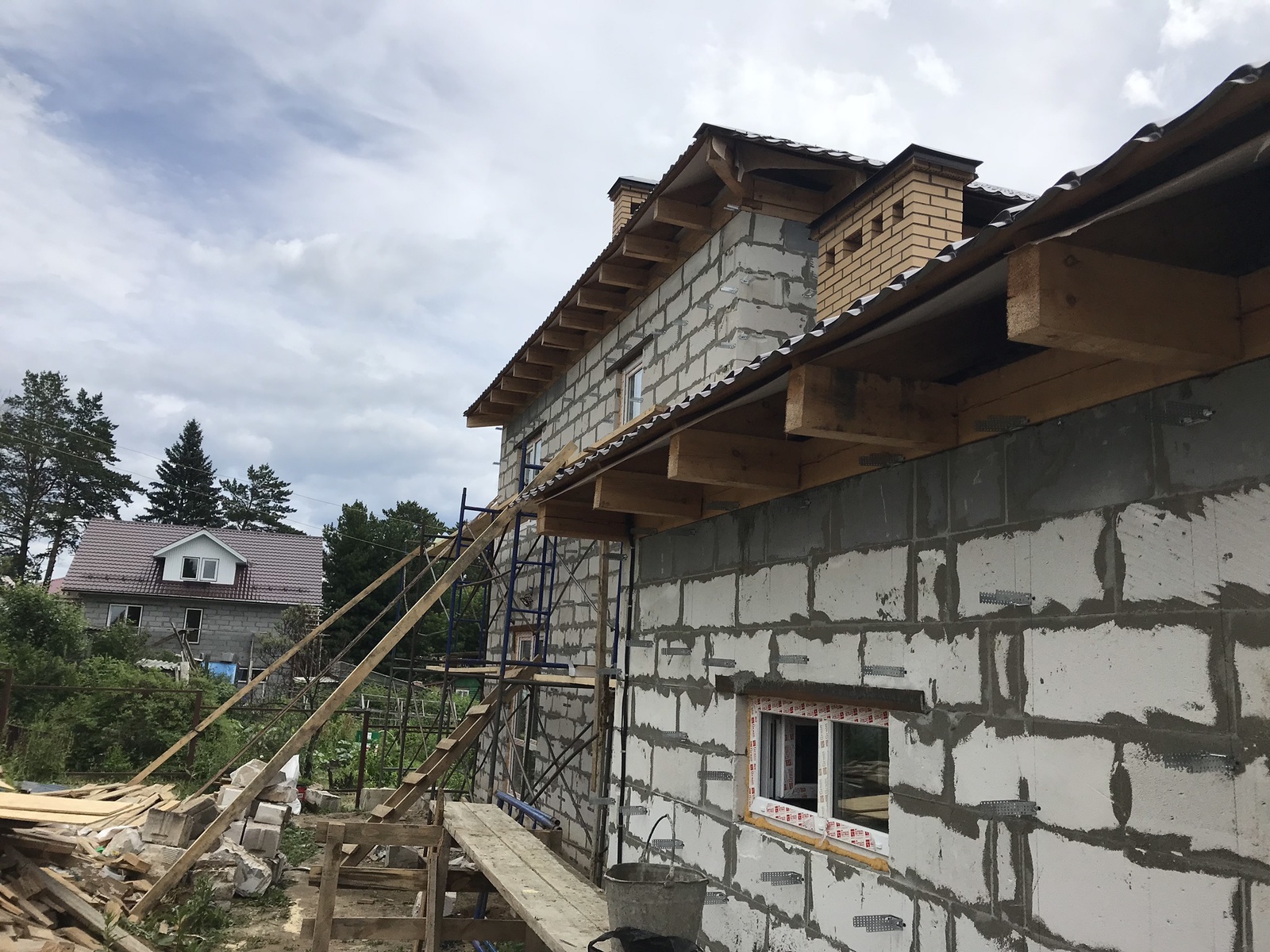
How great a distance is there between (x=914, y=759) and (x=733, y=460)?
151 cm

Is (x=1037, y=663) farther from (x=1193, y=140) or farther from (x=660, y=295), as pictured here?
(x=660, y=295)

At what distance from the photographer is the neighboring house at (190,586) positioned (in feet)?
109

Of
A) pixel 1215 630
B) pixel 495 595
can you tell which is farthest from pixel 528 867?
pixel 495 595

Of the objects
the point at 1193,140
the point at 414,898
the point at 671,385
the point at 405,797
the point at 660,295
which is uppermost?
the point at 660,295

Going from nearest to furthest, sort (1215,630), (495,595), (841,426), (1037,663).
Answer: (1215,630)
(1037,663)
(841,426)
(495,595)

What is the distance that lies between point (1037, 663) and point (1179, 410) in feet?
2.94

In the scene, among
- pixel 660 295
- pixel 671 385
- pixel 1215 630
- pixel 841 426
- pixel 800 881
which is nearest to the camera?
pixel 1215 630

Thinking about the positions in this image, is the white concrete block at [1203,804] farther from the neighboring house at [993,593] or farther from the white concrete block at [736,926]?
the white concrete block at [736,926]

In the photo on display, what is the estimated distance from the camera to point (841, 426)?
3.24 meters

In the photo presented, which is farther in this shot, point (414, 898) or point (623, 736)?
point (414, 898)

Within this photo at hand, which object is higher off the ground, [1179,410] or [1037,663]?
[1179,410]

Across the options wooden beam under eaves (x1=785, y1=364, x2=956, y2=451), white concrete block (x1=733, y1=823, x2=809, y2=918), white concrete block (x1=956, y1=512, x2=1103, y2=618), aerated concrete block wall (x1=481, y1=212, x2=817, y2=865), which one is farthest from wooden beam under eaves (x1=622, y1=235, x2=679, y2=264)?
white concrete block (x1=956, y1=512, x2=1103, y2=618)

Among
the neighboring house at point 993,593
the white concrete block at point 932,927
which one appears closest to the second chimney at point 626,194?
the neighboring house at point 993,593

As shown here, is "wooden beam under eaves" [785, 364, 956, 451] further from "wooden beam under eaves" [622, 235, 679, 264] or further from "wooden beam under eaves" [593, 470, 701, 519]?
"wooden beam under eaves" [622, 235, 679, 264]
